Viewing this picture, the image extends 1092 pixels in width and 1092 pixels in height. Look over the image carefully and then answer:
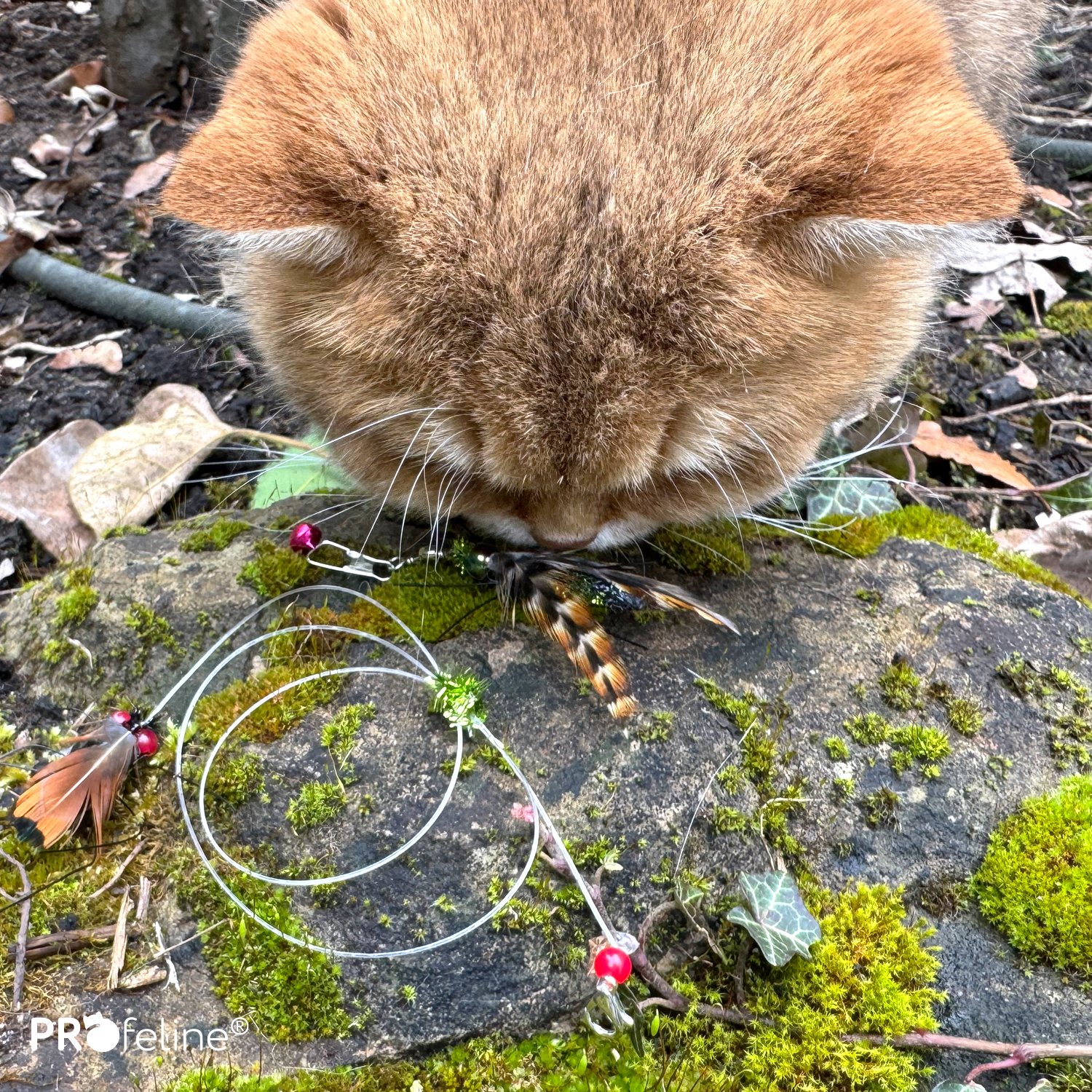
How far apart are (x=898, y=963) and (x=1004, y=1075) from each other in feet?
0.79

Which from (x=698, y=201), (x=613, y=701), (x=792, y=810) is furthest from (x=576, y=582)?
(x=698, y=201)

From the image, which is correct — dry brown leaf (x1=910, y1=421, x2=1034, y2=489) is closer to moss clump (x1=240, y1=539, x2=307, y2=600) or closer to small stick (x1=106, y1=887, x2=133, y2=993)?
moss clump (x1=240, y1=539, x2=307, y2=600)

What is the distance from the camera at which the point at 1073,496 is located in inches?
134

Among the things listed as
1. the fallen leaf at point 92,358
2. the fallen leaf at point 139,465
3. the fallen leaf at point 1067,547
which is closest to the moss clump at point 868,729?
the fallen leaf at point 1067,547

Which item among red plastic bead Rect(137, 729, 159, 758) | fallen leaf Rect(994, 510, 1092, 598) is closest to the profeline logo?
red plastic bead Rect(137, 729, 159, 758)

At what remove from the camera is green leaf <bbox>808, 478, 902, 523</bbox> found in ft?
8.85

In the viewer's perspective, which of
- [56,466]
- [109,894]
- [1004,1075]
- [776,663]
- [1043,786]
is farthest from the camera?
[56,466]

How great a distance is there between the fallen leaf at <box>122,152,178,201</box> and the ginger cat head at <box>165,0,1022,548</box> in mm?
3569

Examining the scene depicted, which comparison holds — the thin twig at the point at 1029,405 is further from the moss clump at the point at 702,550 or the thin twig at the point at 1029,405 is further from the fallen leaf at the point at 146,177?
the fallen leaf at the point at 146,177

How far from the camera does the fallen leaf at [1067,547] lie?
2.88 metres

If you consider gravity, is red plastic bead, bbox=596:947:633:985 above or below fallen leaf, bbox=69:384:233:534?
above

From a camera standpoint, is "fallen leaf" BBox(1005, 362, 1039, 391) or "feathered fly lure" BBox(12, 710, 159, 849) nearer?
"feathered fly lure" BBox(12, 710, 159, 849)

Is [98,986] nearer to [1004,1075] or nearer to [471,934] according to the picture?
[471,934]

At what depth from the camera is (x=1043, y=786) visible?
1972 mm
